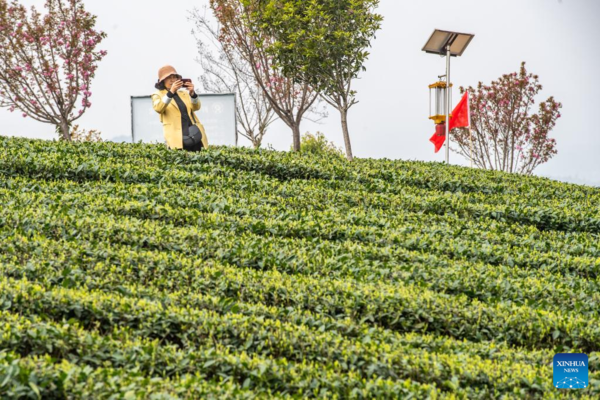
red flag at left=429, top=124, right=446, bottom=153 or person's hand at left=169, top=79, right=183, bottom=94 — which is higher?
person's hand at left=169, top=79, right=183, bottom=94

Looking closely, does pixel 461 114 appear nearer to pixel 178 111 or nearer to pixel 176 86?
pixel 178 111

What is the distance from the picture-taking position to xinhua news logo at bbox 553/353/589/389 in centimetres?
497

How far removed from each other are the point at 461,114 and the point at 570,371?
44.7 ft

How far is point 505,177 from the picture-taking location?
1359 centimetres

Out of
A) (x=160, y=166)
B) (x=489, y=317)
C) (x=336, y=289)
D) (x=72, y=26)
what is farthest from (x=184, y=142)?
(x=72, y=26)

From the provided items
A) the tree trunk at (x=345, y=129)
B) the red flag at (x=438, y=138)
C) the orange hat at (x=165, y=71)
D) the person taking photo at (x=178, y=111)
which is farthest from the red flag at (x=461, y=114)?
the orange hat at (x=165, y=71)

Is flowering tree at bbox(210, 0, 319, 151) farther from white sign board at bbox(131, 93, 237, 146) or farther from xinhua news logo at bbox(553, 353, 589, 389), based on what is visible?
xinhua news logo at bbox(553, 353, 589, 389)

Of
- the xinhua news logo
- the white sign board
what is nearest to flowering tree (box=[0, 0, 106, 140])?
the white sign board

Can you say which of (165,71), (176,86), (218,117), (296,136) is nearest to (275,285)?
(176,86)

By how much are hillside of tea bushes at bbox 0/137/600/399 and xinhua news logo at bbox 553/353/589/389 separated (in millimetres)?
108

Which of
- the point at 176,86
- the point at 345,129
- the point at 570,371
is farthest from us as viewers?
the point at 345,129

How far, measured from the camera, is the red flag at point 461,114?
697 inches

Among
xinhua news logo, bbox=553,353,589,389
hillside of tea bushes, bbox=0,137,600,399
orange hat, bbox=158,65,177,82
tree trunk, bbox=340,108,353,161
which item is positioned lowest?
xinhua news logo, bbox=553,353,589,389

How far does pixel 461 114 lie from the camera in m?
18.0
